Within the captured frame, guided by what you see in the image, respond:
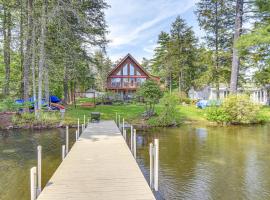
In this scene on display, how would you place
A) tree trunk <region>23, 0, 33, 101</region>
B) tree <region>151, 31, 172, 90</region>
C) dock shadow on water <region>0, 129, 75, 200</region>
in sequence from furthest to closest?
tree <region>151, 31, 172, 90</region> → tree trunk <region>23, 0, 33, 101</region> → dock shadow on water <region>0, 129, 75, 200</region>

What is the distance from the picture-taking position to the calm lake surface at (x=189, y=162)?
600 cm

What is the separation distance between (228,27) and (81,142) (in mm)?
22632

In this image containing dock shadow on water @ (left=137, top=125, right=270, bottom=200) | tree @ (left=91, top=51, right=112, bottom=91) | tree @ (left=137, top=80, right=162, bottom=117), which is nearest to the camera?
dock shadow on water @ (left=137, top=125, right=270, bottom=200)

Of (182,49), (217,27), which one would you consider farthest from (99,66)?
(182,49)

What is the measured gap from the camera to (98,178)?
5406 mm

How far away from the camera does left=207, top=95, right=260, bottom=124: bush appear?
17125mm

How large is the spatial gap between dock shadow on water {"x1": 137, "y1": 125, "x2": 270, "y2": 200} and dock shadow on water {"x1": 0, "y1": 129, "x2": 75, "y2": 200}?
10.1 ft

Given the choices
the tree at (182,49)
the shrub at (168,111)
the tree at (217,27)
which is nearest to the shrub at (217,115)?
the shrub at (168,111)

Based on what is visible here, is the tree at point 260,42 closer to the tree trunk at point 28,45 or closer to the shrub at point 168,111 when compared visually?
the shrub at point 168,111

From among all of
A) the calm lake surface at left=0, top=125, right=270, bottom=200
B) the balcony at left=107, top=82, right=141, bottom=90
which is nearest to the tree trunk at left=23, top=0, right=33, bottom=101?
the calm lake surface at left=0, top=125, right=270, bottom=200

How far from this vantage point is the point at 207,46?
27766mm

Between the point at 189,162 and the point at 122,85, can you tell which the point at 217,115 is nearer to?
the point at 189,162

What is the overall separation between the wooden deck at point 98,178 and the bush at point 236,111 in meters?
11.0

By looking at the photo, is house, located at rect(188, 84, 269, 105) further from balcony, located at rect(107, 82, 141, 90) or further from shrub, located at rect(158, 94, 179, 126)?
shrub, located at rect(158, 94, 179, 126)
